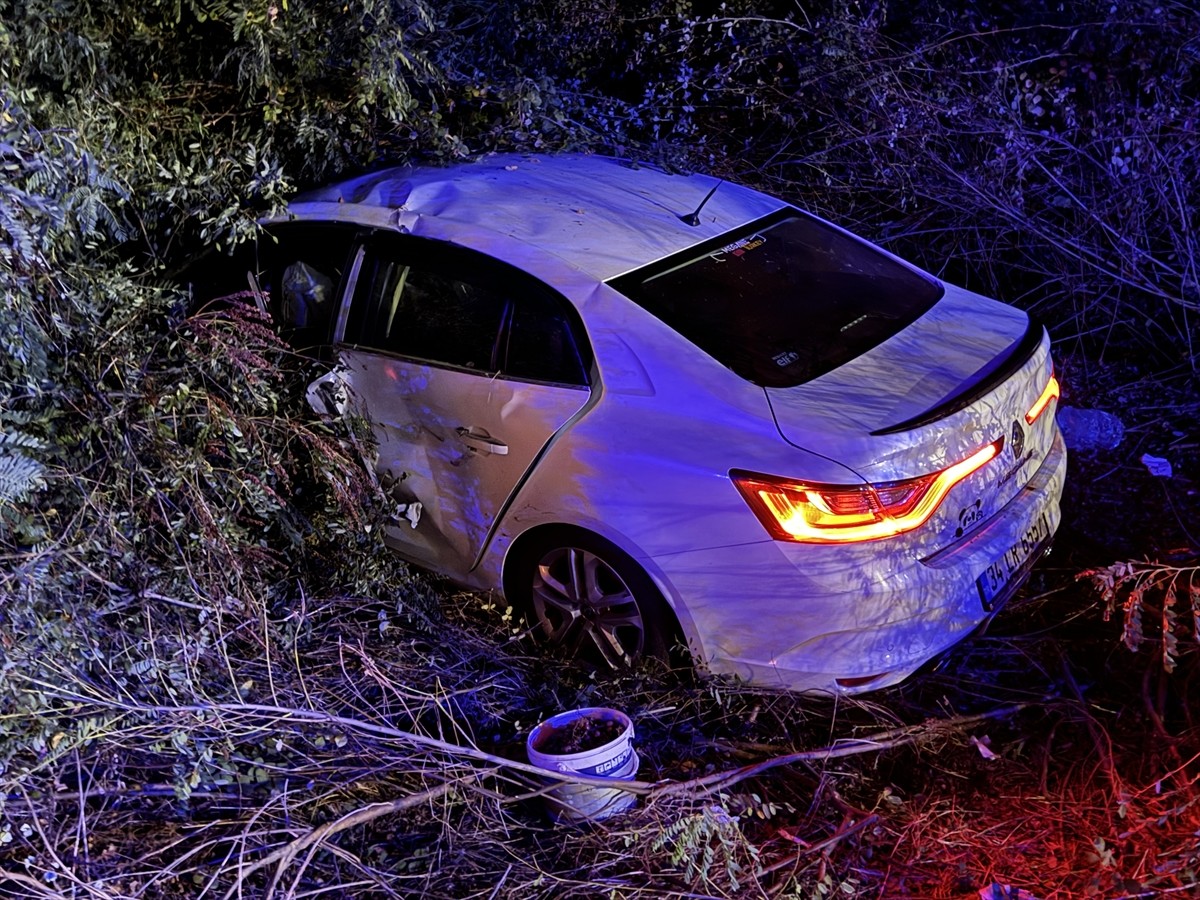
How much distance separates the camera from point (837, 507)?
3.08m

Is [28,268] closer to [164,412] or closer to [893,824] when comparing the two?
[164,412]

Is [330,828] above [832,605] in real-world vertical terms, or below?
below

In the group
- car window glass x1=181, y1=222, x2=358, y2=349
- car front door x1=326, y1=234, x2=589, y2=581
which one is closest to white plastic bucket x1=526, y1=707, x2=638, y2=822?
car front door x1=326, y1=234, x2=589, y2=581

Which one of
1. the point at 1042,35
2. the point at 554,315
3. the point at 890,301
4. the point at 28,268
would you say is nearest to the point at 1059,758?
the point at 890,301

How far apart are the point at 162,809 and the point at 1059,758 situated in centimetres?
270

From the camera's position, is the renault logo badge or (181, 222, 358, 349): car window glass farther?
(181, 222, 358, 349): car window glass

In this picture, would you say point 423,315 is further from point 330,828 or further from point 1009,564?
point 1009,564

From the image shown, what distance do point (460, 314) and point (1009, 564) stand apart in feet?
6.52

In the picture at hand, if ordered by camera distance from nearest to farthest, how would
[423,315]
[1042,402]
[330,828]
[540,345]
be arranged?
1. [330,828]
2. [540,345]
3. [1042,402]
4. [423,315]

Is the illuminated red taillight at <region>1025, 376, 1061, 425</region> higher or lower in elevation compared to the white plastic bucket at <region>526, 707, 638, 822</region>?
higher

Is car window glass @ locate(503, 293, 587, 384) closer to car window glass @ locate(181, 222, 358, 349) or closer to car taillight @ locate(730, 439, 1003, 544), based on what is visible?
car taillight @ locate(730, 439, 1003, 544)

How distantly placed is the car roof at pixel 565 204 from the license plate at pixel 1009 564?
1472 millimetres

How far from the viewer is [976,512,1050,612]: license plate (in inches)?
132

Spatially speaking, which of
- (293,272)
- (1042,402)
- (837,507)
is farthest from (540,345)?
(1042,402)
